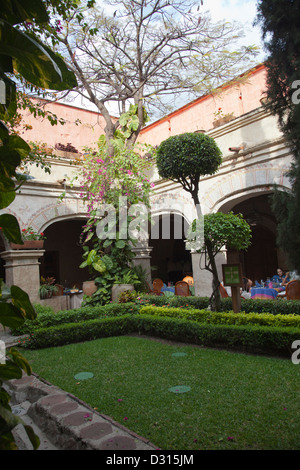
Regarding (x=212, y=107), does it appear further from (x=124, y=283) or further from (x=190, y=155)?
(x=124, y=283)

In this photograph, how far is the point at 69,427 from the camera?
92.8 inches

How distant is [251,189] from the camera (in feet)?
25.5

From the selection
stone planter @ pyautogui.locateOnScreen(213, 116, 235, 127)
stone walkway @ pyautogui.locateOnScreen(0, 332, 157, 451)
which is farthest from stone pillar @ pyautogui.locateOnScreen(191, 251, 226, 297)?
stone walkway @ pyautogui.locateOnScreen(0, 332, 157, 451)

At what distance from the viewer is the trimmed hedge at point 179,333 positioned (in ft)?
13.2

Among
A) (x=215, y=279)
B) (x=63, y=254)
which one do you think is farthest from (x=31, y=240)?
(x=63, y=254)

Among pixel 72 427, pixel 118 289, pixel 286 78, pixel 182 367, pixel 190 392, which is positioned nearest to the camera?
pixel 72 427

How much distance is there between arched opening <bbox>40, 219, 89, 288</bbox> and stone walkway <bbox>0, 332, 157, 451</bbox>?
1008 centimetres

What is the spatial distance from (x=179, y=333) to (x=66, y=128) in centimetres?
811

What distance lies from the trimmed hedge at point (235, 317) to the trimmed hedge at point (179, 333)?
0.18m

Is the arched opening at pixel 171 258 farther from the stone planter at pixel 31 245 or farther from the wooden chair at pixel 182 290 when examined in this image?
the stone planter at pixel 31 245

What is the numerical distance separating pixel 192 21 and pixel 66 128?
490cm

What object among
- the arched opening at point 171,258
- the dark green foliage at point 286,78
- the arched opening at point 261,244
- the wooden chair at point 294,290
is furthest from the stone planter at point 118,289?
the arched opening at point 171,258

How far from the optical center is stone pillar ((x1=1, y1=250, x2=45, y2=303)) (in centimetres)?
742
